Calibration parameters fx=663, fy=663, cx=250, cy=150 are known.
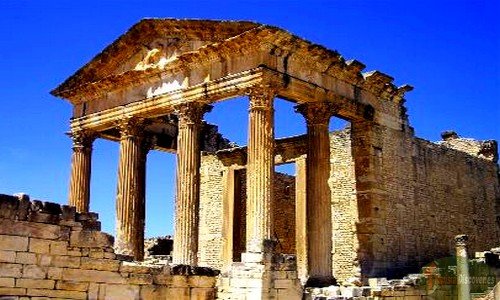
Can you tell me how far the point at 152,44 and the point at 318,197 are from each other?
7.28 m

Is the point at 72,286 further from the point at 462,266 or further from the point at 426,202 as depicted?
Result: the point at 426,202

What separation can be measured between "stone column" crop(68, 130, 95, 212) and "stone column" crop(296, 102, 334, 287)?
804cm

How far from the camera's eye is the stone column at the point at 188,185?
60.5 feet

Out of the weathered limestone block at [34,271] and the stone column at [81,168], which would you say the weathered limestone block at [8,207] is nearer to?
the weathered limestone block at [34,271]

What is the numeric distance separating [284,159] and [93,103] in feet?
22.7

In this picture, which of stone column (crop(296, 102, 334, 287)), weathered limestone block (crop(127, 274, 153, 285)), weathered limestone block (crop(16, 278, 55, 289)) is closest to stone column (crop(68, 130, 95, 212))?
stone column (crop(296, 102, 334, 287))

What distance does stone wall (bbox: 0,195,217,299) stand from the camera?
9133 mm

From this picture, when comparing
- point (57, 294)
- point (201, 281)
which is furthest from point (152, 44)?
point (57, 294)

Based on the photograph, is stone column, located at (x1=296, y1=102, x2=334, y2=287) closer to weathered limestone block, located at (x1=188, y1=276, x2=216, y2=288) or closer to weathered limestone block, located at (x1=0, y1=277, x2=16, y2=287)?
weathered limestone block, located at (x1=188, y1=276, x2=216, y2=288)

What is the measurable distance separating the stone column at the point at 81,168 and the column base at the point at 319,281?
28.5 ft


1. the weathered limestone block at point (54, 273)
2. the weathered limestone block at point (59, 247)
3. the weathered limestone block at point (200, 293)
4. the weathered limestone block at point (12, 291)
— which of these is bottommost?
the weathered limestone block at point (200, 293)

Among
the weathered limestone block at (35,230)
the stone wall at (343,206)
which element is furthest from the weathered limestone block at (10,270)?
the stone wall at (343,206)

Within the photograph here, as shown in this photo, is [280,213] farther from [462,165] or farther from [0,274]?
[0,274]

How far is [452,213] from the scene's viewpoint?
76.7 feet
